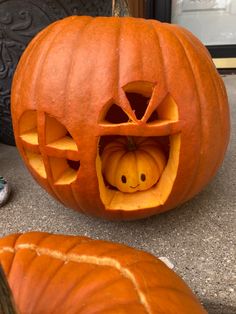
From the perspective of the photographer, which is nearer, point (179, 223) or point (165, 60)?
point (165, 60)

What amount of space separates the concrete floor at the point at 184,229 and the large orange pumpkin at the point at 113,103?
0.23ft

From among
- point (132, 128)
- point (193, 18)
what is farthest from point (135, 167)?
point (193, 18)

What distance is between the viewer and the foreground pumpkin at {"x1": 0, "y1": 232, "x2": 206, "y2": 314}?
0.51m

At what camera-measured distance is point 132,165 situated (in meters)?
0.86

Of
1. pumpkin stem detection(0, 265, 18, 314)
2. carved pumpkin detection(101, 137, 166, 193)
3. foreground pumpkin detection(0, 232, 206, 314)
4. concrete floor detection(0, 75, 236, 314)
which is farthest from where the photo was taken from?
carved pumpkin detection(101, 137, 166, 193)

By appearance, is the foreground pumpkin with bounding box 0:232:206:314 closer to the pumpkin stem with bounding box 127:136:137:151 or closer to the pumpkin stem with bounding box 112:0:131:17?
the pumpkin stem with bounding box 127:136:137:151

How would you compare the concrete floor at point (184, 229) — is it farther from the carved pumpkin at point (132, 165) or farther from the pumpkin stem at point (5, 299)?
the pumpkin stem at point (5, 299)

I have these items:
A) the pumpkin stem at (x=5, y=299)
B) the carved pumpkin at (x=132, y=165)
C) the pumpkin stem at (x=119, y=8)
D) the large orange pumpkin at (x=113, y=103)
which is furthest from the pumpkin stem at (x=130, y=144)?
the pumpkin stem at (x=5, y=299)

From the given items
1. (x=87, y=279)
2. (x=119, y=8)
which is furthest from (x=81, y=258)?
(x=119, y=8)

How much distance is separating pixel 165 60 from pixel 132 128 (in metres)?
0.17

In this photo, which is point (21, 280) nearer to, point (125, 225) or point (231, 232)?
point (125, 225)

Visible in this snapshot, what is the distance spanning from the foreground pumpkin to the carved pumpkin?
0.83ft

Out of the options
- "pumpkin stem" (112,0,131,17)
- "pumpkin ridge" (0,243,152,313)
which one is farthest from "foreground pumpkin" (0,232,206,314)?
"pumpkin stem" (112,0,131,17)

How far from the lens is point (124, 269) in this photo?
0.55 metres
